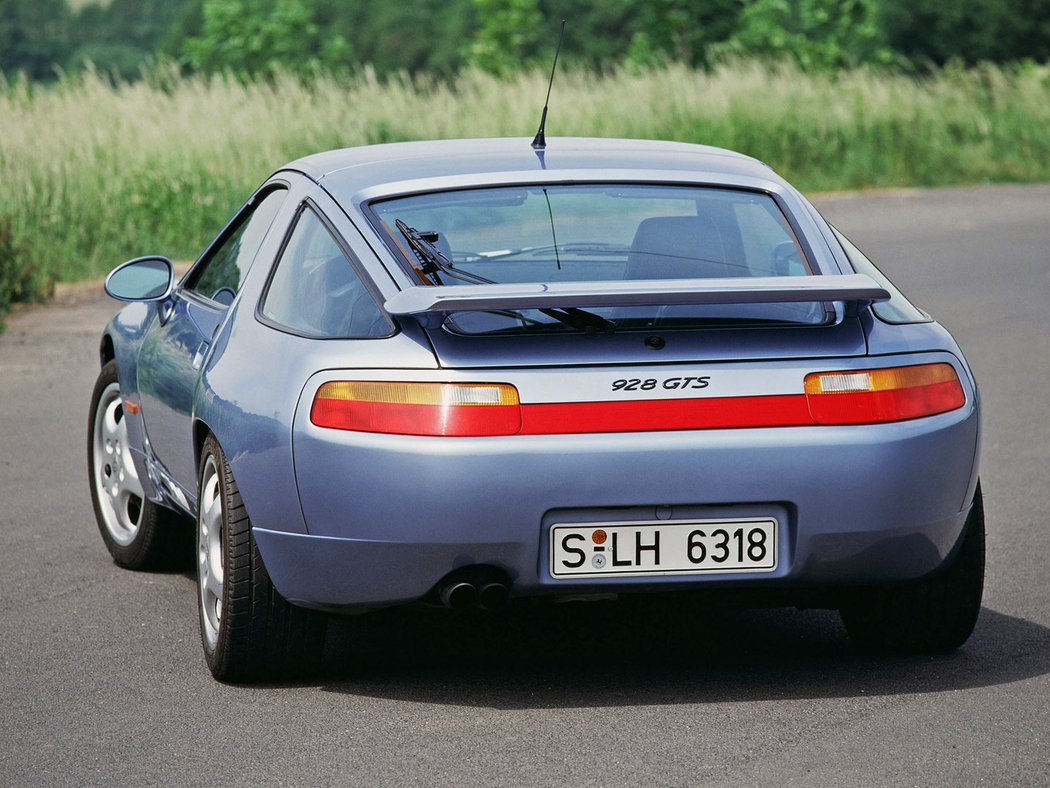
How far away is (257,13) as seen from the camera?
96000 mm

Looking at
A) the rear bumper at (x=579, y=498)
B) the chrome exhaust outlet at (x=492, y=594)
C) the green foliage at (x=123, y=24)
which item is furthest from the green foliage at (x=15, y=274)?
the green foliage at (x=123, y=24)

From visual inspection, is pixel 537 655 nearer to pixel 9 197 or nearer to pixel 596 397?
pixel 596 397

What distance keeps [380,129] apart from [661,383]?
17703 mm

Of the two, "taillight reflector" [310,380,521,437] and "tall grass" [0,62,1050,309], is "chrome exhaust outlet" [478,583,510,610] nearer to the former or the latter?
"taillight reflector" [310,380,521,437]

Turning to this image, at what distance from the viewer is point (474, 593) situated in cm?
415

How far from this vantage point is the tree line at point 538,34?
66.2 meters

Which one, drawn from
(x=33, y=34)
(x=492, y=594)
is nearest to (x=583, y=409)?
(x=492, y=594)

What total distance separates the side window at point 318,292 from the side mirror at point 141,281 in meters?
0.94

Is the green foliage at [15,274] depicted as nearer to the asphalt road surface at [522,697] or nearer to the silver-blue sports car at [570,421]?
the asphalt road surface at [522,697]

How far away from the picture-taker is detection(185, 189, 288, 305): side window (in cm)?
527

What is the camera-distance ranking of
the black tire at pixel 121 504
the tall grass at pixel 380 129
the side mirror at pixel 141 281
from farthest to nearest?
the tall grass at pixel 380 129
the black tire at pixel 121 504
the side mirror at pixel 141 281

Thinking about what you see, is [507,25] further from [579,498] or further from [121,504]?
[579,498]

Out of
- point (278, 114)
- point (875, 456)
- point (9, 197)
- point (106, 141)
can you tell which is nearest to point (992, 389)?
point (875, 456)

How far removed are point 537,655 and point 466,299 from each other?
1384 mm
